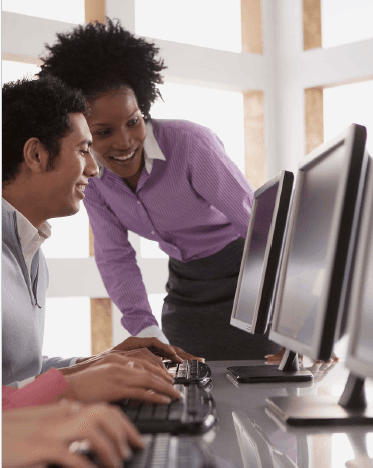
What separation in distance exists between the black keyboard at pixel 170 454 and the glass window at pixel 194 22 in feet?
11.2

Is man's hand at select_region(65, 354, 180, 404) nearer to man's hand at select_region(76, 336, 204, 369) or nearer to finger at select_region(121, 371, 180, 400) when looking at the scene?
finger at select_region(121, 371, 180, 400)

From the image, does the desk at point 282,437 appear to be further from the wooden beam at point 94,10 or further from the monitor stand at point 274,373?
the wooden beam at point 94,10

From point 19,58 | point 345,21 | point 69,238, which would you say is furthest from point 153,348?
point 345,21

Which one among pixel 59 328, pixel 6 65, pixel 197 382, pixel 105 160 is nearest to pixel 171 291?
pixel 105 160

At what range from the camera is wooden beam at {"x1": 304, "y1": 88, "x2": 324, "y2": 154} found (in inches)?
146

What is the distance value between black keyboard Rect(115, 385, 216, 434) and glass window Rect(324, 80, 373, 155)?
10.4 ft

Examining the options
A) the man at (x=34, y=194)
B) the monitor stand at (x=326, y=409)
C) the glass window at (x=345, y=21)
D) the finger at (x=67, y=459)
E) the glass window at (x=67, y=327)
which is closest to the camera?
the finger at (x=67, y=459)

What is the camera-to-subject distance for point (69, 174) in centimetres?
143

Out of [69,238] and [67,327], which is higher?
[69,238]

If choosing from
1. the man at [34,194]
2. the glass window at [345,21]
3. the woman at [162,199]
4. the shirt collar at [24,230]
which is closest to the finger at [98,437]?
the man at [34,194]

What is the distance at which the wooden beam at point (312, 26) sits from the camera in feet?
12.2

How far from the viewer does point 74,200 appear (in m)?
1.45

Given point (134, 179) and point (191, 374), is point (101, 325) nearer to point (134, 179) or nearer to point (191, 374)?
point (134, 179)

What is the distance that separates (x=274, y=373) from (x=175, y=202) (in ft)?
2.87
